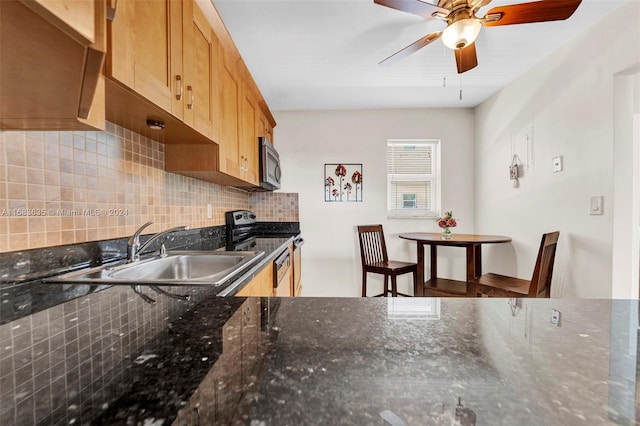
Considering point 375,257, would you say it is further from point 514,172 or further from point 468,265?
point 514,172

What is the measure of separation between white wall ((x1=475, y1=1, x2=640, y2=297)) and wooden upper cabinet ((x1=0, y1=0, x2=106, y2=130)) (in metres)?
2.61

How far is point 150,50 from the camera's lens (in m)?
0.95

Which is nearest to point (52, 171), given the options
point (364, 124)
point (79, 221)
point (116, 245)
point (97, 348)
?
point (79, 221)

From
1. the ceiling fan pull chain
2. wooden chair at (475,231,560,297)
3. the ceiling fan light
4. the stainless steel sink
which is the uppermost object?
the ceiling fan pull chain

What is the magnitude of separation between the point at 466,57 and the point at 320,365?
7.19ft

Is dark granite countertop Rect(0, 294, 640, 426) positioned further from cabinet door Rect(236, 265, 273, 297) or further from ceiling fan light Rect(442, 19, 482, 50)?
ceiling fan light Rect(442, 19, 482, 50)

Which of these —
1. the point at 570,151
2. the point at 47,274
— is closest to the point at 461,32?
the point at 570,151

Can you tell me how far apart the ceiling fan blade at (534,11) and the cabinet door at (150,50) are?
60.7 inches

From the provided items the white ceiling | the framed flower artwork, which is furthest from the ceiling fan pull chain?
the framed flower artwork

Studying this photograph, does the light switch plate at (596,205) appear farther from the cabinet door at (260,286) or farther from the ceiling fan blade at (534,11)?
the cabinet door at (260,286)

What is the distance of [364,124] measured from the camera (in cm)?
337

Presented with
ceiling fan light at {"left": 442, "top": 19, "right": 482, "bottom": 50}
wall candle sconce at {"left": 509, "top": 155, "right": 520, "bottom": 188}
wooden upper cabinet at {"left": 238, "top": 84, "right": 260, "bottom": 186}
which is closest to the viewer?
ceiling fan light at {"left": 442, "top": 19, "right": 482, "bottom": 50}

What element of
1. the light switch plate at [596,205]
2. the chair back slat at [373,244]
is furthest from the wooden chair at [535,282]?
the chair back slat at [373,244]

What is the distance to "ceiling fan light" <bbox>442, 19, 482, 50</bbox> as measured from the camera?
1468 mm
